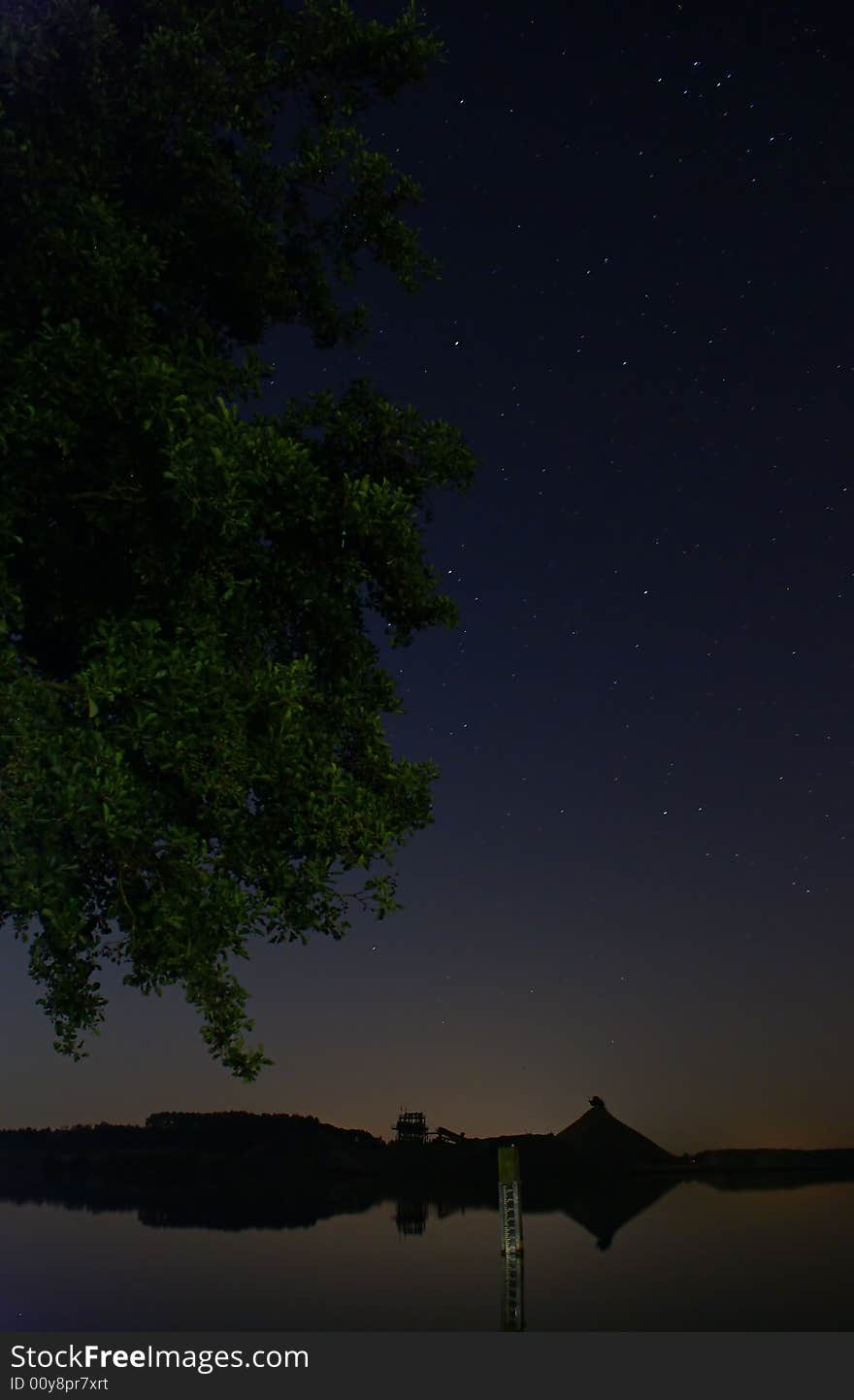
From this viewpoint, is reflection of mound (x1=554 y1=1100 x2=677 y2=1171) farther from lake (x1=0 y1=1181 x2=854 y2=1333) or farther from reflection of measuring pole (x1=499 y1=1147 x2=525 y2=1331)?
reflection of measuring pole (x1=499 y1=1147 x2=525 y2=1331)

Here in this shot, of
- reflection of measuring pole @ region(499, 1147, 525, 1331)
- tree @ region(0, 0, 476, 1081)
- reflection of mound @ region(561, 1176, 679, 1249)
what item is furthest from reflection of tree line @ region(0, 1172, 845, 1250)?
tree @ region(0, 0, 476, 1081)

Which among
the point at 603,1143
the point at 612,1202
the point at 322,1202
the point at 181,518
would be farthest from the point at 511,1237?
the point at 322,1202

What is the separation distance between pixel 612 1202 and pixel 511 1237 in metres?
131

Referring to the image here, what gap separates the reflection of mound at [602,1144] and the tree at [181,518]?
401 feet

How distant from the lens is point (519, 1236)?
14.4m

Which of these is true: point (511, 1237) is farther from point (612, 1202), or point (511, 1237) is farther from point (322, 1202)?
point (322, 1202)

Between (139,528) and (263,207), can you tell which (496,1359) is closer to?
(139,528)

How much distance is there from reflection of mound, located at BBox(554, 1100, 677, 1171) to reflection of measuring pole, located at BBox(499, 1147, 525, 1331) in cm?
11625

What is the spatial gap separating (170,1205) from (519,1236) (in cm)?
15416

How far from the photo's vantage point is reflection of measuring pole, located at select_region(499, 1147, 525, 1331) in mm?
14312

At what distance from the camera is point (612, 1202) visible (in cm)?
13475

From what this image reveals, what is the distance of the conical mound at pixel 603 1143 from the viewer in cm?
12762

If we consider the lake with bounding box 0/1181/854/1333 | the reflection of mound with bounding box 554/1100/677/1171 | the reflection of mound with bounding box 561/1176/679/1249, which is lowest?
the lake with bounding box 0/1181/854/1333

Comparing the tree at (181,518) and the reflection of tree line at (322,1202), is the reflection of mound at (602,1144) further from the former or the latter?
the tree at (181,518)
